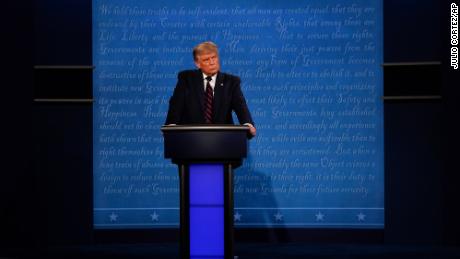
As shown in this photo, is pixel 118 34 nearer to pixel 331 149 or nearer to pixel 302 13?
pixel 302 13

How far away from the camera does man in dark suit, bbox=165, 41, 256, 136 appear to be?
468 cm

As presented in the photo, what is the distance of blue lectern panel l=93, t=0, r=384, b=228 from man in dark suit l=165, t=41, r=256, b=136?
1973 mm

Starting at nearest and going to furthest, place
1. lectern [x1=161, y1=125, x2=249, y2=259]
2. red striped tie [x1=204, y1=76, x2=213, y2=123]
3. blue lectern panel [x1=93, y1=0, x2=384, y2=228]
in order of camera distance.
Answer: lectern [x1=161, y1=125, x2=249, y2=259], red striped tie [x1=204, y1=76, x2=213, y2=123], blue lectern panel [x1=93, y1=0, x2=384, y2=228]

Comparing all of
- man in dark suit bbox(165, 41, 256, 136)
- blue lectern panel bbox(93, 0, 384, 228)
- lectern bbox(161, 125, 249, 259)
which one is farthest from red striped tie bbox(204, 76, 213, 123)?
blue lectern panel bbox(93, 0, 384, 228)

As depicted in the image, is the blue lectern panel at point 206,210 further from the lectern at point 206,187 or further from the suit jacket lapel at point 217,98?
the suit jacket lapel at point 217,98

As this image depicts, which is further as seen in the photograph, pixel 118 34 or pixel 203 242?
pixel 118 34

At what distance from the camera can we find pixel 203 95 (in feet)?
15.5

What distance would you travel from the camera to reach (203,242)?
4.58 metres

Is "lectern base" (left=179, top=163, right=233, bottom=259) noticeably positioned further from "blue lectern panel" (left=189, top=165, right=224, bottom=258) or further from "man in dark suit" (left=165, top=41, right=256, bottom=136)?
"man in dark suit" (left=165, top=41, right=256, bottom=136)

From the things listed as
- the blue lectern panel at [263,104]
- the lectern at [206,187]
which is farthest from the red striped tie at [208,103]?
the blue lectern panel at [263,104]

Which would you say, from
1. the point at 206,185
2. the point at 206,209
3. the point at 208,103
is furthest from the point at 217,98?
the point at 206,209

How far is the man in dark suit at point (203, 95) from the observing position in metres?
4.68
